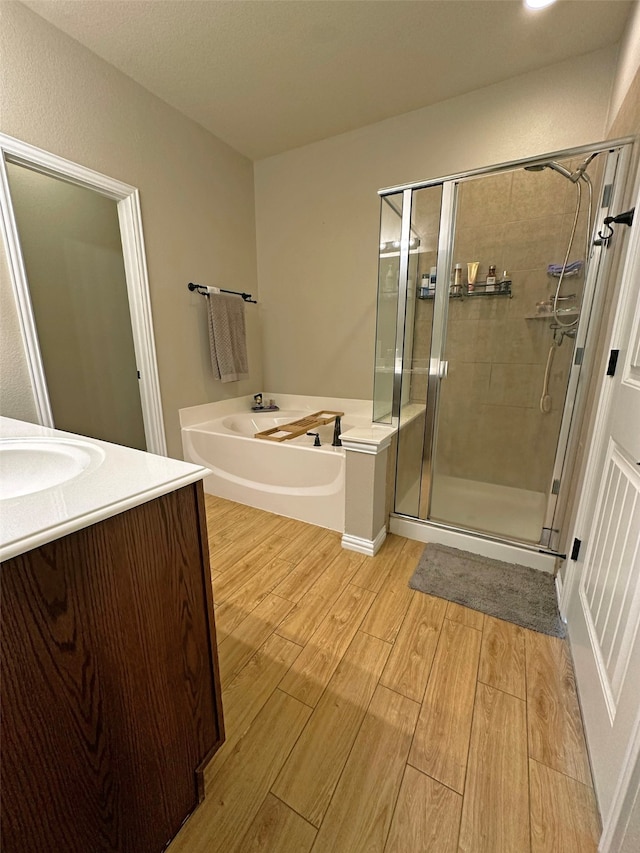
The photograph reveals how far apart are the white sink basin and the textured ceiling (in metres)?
2.08

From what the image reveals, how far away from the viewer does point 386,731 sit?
3.34ft

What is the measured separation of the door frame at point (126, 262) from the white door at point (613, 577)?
8.04 feet

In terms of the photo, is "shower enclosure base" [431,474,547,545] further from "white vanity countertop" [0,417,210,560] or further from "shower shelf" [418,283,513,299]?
"white vanity countertop" [0,417,210,560]

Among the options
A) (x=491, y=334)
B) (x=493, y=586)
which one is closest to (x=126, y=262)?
(x=491, y=334)

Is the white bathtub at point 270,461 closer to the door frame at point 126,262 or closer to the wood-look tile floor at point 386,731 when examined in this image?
the door frame at point 126,262

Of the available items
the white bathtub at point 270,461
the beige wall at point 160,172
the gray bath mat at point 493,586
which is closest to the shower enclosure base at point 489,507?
the gray bath mat at point 493,586

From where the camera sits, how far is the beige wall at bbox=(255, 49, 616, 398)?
197 centimetres

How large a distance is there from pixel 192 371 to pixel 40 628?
2.33 m

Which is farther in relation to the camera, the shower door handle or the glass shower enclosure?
the shower door handle

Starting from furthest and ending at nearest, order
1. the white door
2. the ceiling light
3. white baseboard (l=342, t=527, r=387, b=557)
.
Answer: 1. white baseboard (l=342, t=527, r=387, b=557)
2. the ceiling light
3. the white door

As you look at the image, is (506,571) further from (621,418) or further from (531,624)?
(621,418)

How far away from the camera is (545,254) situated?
6.92 ft

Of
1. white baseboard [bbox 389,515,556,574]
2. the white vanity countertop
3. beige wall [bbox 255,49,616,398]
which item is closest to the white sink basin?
the white vanity countertop

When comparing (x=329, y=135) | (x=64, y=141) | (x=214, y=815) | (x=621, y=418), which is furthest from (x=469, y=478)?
(x=64, y=141)
